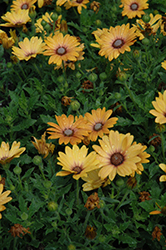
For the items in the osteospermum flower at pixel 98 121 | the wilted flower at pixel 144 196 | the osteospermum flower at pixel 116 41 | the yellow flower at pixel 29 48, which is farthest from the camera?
the yellow flower at pixel 29 48

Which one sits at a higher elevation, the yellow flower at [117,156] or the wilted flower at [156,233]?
the yellow flower at [117,156]

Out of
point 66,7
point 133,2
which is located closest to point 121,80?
point 133,2

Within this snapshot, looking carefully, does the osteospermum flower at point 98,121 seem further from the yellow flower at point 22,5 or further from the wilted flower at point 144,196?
the yellow flower at point 22,5

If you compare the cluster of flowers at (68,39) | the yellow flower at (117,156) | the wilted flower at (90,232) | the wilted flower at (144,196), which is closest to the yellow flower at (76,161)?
the yellow flower at (117,156)

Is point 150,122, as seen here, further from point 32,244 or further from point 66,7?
point 66,7

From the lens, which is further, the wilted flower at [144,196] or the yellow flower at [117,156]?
the wilted flower at [144,196]

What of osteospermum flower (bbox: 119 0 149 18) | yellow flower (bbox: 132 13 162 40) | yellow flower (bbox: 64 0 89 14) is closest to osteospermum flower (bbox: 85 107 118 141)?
yellow flower (bbox: 132 13 162 40)

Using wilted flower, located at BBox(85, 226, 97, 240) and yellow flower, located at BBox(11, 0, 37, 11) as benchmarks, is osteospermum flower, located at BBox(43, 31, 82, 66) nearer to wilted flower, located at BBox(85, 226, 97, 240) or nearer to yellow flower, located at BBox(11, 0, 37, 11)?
yellow flower, located at BBox(11, 0, 37, 11)
